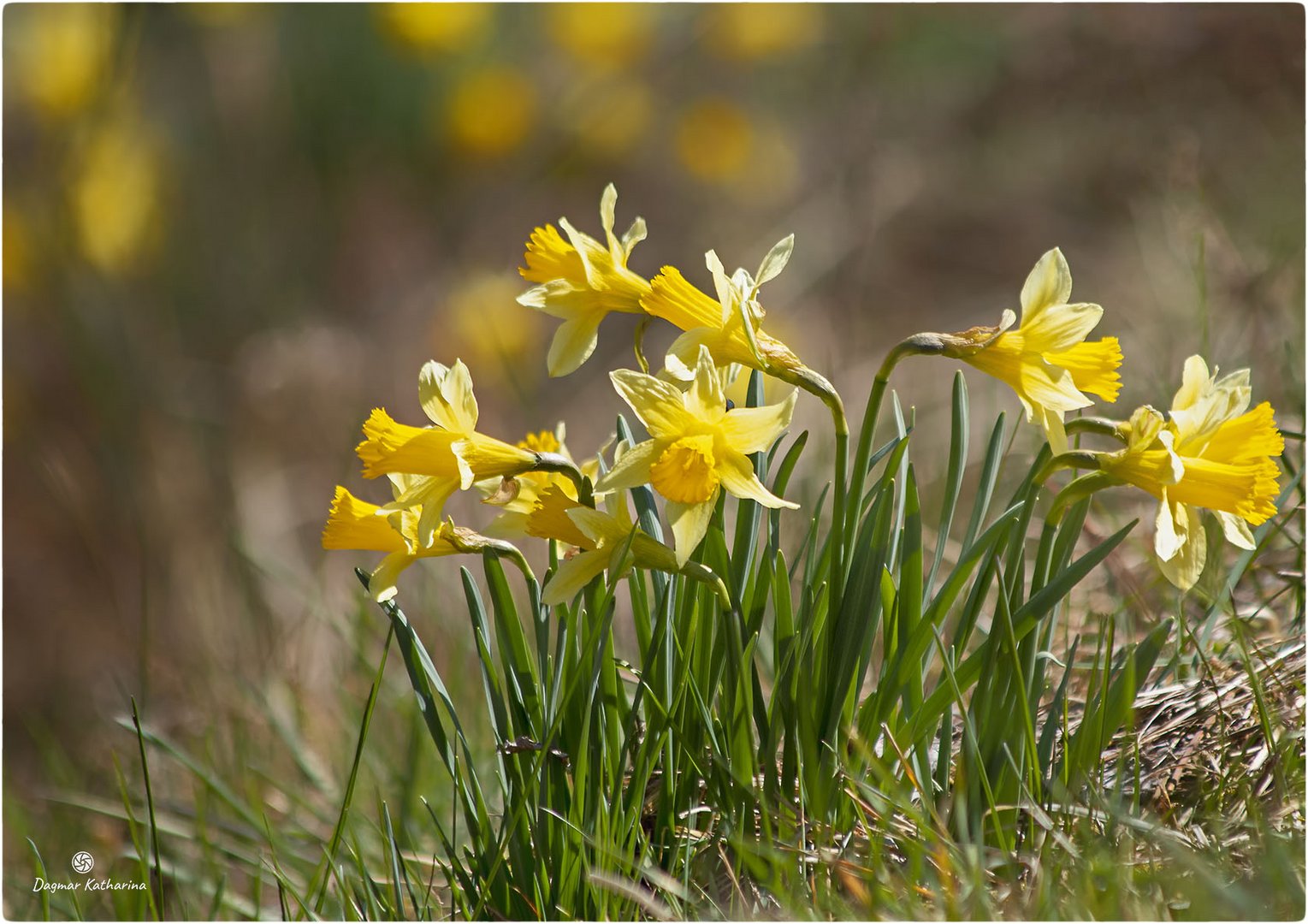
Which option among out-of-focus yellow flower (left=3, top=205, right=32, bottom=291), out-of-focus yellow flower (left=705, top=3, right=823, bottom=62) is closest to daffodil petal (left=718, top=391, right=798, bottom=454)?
out-of-focus yellow flower (left=3, top=205, right=32, bottom=291)

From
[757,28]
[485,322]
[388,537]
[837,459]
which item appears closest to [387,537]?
[388,537]

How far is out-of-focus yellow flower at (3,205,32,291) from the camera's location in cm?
468

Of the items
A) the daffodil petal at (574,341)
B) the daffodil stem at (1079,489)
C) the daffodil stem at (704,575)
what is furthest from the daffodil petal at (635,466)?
the daffodil stem at (1079,489)

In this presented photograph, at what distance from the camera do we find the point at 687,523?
1.06 meters

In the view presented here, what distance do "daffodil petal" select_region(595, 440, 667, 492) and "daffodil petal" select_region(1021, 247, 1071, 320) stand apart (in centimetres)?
42

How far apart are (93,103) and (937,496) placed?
2.99m

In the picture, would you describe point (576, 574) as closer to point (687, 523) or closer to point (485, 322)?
point (687, 523)

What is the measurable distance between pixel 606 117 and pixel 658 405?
5.08 meters

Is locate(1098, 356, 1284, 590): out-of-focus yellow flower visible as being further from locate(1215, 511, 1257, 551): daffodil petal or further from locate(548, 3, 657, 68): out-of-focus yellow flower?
locate(548, 3, 657, 68): out-of-focus yellow flower

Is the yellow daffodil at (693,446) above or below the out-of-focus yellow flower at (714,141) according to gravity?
below

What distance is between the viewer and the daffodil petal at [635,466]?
104cm

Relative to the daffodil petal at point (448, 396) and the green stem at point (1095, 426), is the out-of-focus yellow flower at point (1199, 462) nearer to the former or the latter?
the green stem at point (1095, 426)

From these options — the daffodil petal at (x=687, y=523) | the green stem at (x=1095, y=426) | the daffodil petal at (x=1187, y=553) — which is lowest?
the daffodil petal at (x=1187, y=553)

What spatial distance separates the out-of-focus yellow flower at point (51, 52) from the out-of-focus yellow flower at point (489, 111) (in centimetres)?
184
